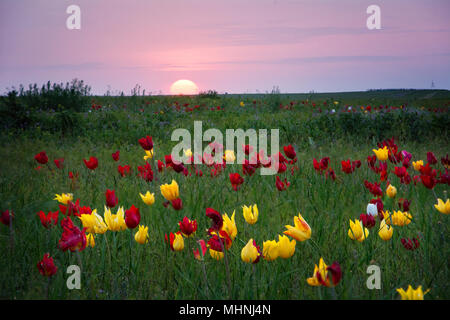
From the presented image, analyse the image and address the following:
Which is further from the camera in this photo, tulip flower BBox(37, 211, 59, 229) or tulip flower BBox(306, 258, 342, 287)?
tulip flower BBox(37, 211, 59, 229)

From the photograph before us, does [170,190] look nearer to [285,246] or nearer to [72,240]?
[72,240]

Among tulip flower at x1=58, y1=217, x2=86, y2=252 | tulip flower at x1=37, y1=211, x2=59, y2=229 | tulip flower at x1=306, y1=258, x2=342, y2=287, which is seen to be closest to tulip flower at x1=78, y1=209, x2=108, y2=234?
tulip flower at x1=58, y1=217, x2=86, y2=252

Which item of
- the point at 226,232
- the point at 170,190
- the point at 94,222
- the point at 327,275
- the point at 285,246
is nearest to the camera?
the point at 327,275

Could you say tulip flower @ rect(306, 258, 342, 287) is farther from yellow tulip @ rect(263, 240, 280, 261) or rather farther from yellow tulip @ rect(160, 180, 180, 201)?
yellow tulip @ rect(160, 180, 180, 201)

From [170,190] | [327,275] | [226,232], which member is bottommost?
[327,275]

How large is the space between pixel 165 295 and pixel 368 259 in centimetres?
107

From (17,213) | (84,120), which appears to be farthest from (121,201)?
(84,120)

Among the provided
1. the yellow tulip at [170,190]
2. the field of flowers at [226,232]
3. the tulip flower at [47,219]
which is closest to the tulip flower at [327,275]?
the field of flowers at [226,232]

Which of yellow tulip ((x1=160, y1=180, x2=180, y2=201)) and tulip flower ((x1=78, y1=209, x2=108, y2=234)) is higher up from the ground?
yellow tulip ((x1=160, y1=180, x2=180, y2=201))

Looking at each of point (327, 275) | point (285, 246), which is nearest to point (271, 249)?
point (285, 246)

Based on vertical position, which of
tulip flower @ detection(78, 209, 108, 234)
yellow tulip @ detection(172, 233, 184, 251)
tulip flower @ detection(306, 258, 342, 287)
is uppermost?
tulip flower @ detection(78, 209, 108, 234)

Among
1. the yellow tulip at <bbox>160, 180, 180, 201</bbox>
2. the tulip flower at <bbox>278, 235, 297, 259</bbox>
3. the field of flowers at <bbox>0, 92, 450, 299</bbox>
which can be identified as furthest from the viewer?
the yellow tulip at <bbox>160, 180, 180, 201</bbox>

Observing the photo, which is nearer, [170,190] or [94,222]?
[94,222]

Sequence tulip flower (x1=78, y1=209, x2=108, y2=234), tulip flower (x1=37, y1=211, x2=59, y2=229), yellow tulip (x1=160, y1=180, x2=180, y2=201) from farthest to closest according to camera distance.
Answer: yellow tulip (x1=160, y1=180, x2=180, y2=201) → tulip flower (x1=37, y1=211, x2=59, y2=229) → tulip flower (x1=78, y1=209, x2=108, y2=234)
